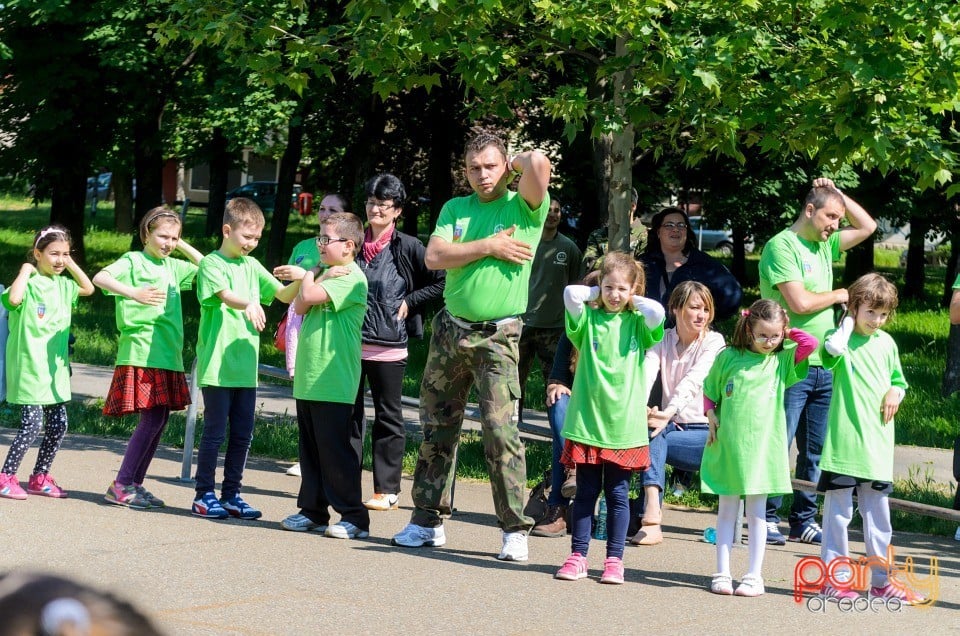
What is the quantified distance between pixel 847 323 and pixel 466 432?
5.14 m

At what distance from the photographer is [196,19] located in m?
9.56

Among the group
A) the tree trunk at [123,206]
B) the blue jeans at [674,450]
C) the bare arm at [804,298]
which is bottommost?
the blue jeans at [674,450]

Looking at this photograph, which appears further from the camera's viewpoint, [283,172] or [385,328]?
[283,172]

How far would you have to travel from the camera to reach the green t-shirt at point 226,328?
725cm

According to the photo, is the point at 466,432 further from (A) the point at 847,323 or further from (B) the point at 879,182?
(B) the point at 879,182

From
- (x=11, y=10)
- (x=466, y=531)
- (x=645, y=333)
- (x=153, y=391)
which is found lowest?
(x=466, y=531)

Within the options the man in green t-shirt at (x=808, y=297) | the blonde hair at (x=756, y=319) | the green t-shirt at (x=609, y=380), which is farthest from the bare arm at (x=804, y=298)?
the green t-shirt at (x=609, y=380)

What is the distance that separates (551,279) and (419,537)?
2637 mm

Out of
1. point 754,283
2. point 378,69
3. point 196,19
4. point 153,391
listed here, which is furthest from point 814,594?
point 754,283

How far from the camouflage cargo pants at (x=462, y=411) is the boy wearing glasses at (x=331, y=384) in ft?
1.34

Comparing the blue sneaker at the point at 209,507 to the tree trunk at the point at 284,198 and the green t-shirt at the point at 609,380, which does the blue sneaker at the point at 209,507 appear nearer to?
the green t-shirt at the point at 609,380

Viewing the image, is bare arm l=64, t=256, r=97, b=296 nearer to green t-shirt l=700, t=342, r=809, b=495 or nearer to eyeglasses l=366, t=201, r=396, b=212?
eyeglasses l=366, t=201, r=396, b=212

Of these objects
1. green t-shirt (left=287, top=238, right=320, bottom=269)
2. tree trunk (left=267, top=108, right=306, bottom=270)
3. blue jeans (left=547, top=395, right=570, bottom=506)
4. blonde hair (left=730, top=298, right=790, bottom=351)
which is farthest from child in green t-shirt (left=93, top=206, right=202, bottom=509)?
tree trunk (left=267, top=108, right=306, bottom=270)

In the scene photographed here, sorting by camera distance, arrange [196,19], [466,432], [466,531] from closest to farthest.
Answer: [466,531], [196,19], [466,432]
